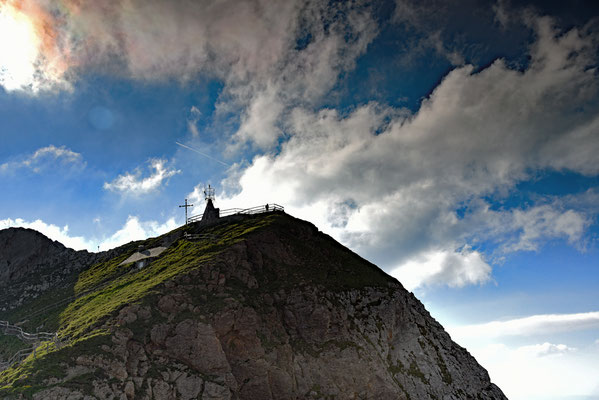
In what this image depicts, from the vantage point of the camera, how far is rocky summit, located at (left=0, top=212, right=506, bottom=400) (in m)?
39.1

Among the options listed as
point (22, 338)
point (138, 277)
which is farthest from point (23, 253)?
point (138, 277)

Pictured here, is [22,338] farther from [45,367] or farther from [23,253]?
[23,253]

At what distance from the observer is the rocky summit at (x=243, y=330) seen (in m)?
39.1

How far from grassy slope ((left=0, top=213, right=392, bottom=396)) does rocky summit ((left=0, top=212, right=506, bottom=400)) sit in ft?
0.73

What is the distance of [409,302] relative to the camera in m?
64.4

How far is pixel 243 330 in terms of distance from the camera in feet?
154

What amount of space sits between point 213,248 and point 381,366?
27461 millimetres

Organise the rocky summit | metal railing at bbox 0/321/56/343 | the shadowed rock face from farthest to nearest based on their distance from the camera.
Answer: the shadowed rock face → metal railing at bbox 0/321/56/343 → the rocky summit

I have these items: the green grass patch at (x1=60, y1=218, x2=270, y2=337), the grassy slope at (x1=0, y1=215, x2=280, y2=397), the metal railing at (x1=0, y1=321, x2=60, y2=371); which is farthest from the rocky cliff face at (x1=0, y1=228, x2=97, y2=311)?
the metal railing at (x1=0, y1=321, x2=60, y2=371)

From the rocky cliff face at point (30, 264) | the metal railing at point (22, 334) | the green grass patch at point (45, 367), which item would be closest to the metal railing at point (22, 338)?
the metal railing at point (22, 334)

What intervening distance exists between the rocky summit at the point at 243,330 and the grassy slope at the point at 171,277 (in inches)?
8.8

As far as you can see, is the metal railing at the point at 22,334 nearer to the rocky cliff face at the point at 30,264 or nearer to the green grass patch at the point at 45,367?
the rocky cliff face at the point at 30,264

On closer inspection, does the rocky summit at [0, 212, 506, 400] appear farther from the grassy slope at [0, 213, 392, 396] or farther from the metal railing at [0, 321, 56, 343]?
the metal railing at [0, 321, 56, 343]

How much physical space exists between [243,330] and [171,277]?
37.5ft
